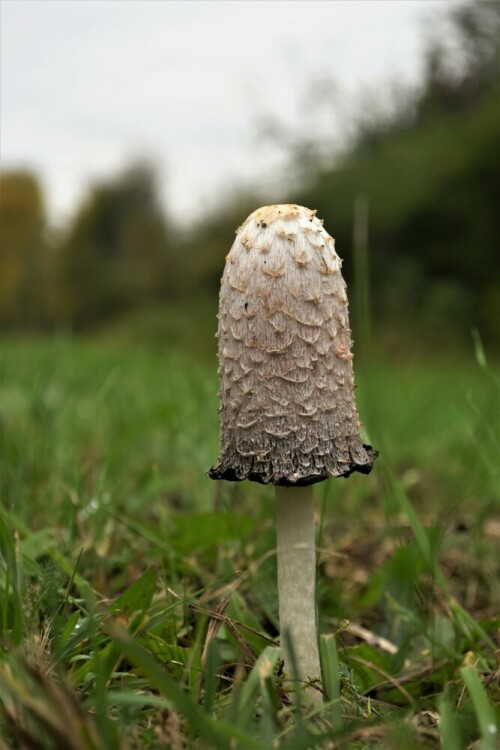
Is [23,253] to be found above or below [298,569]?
above

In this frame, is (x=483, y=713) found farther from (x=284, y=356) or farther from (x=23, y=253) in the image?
(x=23, y=253)

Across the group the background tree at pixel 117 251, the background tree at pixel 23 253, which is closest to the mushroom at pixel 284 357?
the background tree at pixel 117 251

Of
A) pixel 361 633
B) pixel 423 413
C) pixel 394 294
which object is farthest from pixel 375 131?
pixel 361 633

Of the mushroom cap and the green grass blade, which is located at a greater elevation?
the mushroom cap

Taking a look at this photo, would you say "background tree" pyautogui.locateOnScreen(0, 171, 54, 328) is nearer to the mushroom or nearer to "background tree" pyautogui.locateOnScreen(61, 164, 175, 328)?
"background tree" pyautogui.locateOnScreen(61, 164, 175, 328)

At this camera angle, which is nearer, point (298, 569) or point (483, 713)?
point (483, 713)

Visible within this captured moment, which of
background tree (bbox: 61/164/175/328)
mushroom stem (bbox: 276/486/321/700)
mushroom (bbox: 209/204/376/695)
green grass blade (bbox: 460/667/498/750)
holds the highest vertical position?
background tree (bbox: 61/164/175/328)

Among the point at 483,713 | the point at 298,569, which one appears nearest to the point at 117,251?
the point at 298,569

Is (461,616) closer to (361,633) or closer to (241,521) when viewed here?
(361,633)

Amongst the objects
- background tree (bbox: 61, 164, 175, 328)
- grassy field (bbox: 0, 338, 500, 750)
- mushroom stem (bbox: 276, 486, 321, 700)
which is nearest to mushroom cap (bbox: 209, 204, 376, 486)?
mushroom stem (bbox: 276, 486, 321, 700)
